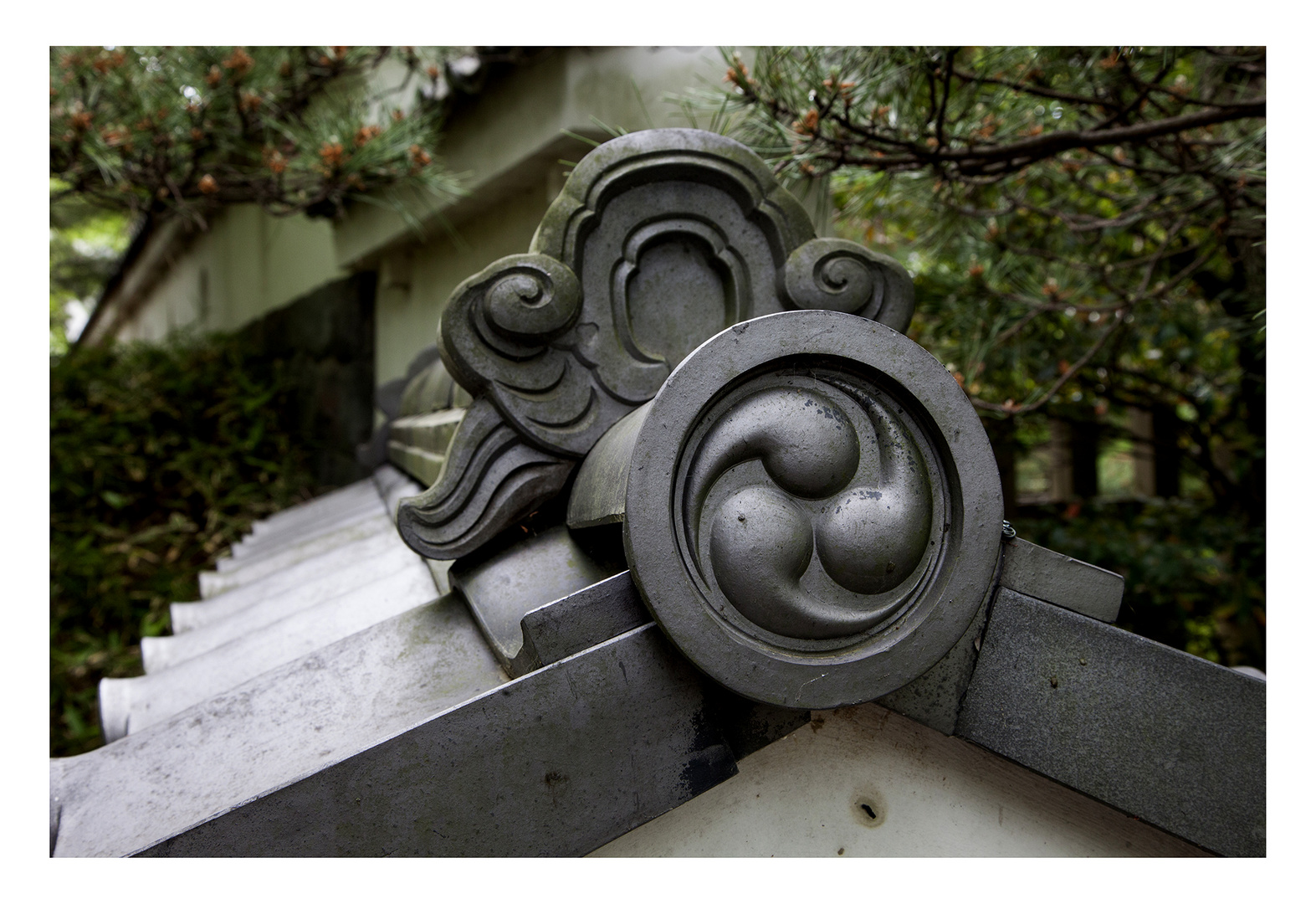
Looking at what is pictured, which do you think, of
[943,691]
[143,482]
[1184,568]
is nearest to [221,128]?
[143,482]

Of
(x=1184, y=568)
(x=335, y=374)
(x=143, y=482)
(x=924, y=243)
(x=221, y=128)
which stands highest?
(x=221, y=128)

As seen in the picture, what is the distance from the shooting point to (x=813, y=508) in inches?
33.4

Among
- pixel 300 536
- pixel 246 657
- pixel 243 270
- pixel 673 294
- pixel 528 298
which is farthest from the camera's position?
pixel 243 270

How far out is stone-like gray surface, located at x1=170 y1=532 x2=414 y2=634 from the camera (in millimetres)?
1679

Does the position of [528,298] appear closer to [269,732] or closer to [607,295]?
[607,295]

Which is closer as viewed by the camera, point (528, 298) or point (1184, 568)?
point (528, 298)

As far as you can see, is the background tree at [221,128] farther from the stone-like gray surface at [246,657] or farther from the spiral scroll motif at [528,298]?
the spiral scroll motif at [528,298]

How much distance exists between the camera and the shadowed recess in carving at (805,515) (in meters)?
0.80

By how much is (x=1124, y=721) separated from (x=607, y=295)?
2.62 ft

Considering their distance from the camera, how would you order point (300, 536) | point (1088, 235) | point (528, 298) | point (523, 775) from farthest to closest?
point (1088, 235) → point (300, 536) → point (528, 298) → point (523, 775)

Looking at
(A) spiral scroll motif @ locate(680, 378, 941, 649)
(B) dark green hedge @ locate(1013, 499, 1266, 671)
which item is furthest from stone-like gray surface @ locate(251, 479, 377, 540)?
(B) dark green hedge @ locate(1013, 499, 1266, 671)

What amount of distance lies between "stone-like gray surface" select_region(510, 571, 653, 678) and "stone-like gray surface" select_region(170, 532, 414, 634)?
0.89 meters

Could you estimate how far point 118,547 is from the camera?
12.0 feet

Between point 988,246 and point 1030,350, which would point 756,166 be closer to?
point 988,246
